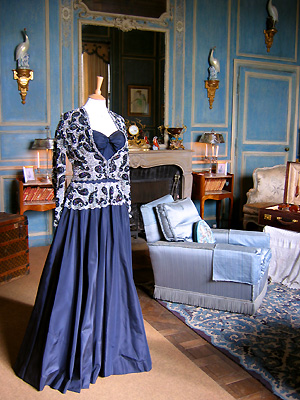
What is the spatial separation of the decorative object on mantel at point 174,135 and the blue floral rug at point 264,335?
8.79 ft

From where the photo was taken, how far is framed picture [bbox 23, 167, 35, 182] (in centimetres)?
529

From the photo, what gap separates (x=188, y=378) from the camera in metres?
2.66

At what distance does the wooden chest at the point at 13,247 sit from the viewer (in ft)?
13.7

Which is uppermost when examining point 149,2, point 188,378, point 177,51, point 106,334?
point 149,2

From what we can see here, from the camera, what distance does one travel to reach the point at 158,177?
6.04 metres

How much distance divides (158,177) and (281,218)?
193cm

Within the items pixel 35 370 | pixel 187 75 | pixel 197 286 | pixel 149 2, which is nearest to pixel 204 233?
pixel 197 286

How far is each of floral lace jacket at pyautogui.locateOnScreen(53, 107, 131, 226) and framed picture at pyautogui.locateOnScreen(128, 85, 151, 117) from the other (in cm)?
315

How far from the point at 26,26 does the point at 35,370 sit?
411cm

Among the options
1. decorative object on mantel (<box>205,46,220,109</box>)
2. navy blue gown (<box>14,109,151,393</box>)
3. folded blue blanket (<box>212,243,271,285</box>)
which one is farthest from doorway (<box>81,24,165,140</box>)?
navy blue gown (<box>14,109,151,393</box>)

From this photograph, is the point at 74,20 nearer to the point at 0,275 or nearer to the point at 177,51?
the point at 177,51

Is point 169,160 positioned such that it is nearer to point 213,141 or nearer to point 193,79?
point 213,141

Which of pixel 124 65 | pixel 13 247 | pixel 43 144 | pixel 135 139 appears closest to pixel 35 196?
pixel 43 144

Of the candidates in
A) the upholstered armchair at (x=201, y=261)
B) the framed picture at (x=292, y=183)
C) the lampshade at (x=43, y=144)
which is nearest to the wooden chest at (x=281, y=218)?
the framed picture at (x=292, y=183)
